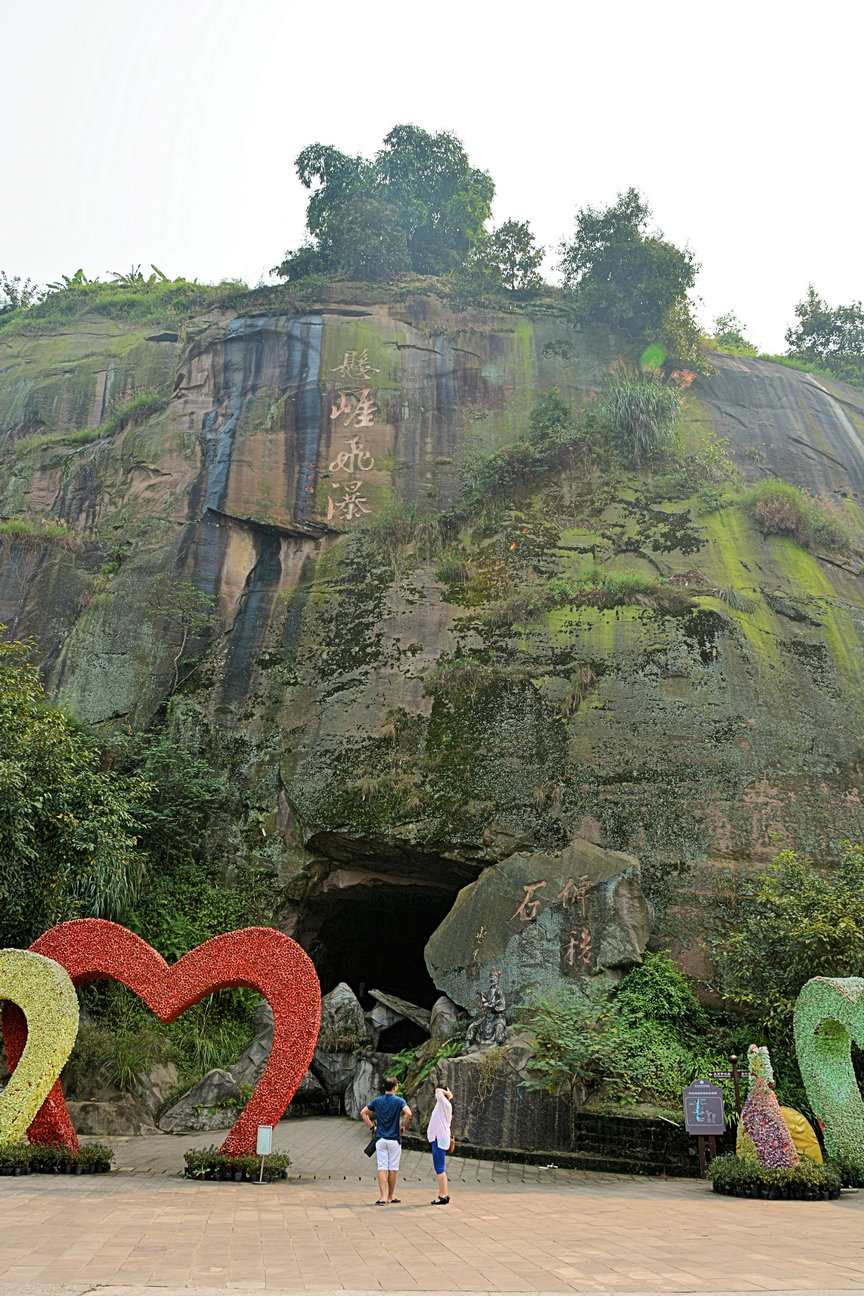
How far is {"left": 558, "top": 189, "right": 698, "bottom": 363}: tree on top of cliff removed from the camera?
19.9 metres

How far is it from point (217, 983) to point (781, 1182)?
5342 mm

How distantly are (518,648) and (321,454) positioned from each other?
19.8 ft

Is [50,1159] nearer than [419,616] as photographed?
Yes

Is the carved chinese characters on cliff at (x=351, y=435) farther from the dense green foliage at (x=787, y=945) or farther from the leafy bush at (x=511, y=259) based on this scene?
the dense green foliage at (x=787, y=945)

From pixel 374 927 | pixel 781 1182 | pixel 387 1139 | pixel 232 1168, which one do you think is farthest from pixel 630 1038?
pixel 374 927

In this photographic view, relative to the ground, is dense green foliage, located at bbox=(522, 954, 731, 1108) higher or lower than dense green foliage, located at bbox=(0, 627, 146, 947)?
lower

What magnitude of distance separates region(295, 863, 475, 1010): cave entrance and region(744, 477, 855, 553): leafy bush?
28.1 ft

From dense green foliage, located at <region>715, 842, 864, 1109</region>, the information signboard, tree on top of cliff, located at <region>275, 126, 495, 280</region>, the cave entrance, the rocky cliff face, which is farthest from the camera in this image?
tree on top of cliff, located at <region>275, 126, 495, 280</region>

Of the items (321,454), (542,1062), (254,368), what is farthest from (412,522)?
(542,1062)

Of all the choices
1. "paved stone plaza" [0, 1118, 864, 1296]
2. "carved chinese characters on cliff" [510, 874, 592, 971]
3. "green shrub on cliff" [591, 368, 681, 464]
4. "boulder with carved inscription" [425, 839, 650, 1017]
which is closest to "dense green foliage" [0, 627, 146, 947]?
"paved stone plaza" [0, 1118, 864, 1296]

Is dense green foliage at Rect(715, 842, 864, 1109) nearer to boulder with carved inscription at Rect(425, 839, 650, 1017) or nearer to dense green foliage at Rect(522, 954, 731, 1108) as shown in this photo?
dense green foliage at Rect(522, 954, 731, 1108)

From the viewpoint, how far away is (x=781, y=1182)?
25.1 feet

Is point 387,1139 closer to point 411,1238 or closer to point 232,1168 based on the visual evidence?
point 411,1238

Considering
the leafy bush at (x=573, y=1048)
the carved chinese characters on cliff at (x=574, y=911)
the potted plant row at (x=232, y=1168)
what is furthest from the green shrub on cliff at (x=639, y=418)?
the potted plant row at (x=232, y=1168)
